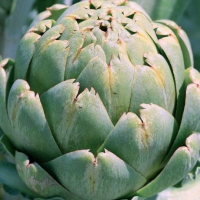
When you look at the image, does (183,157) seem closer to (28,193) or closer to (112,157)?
(112,157)

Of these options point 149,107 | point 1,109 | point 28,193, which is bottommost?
point 28,193

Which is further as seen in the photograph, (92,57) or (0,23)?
(0,23)

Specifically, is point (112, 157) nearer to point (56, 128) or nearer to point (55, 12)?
point (56, 128)

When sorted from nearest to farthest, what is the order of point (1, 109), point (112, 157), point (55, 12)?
point (112, 157) → point (1, 109) → point (55, 12)

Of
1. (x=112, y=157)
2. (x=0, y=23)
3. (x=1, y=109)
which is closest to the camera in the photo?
(x=112, y=157)

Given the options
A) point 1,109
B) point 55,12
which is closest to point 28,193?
point 1,109

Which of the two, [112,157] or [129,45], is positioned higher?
[129,45]
